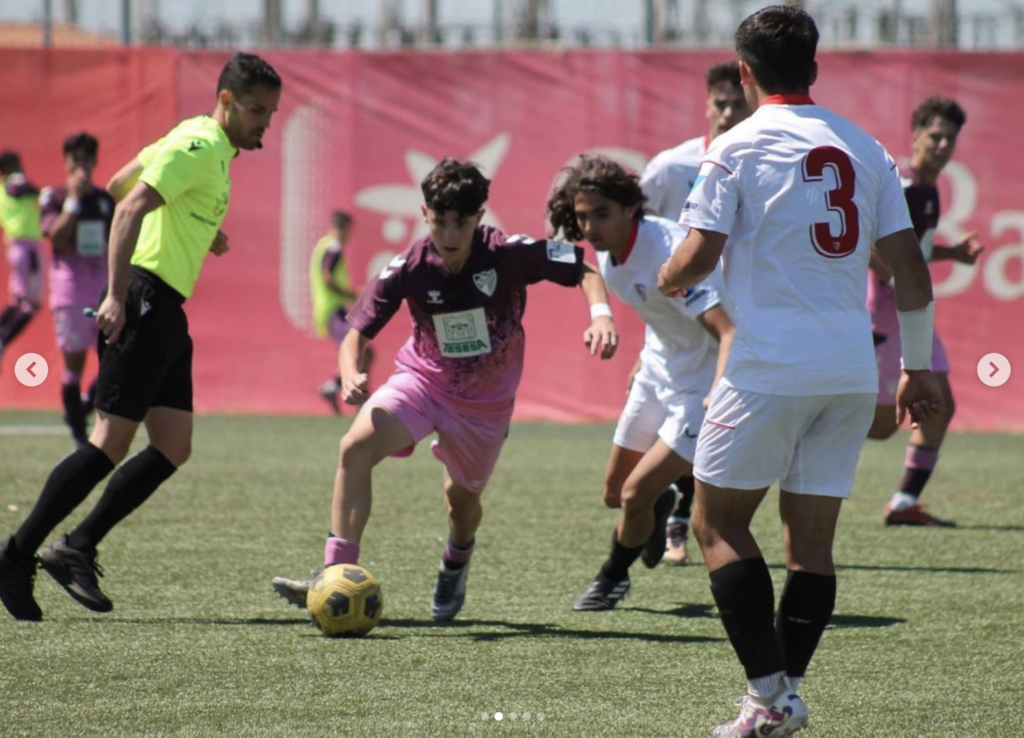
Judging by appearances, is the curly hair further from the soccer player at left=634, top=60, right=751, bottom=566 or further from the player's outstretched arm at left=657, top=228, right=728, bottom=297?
the player's outstretched arm at left=657, top=228, right=728, bottom=297

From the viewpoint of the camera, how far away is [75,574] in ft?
18.7

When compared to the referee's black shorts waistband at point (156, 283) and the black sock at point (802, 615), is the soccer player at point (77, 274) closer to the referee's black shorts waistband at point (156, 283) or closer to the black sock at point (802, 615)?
the referee's black shorts waistband at point (156, 283)

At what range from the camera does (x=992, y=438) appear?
13734 millimetres

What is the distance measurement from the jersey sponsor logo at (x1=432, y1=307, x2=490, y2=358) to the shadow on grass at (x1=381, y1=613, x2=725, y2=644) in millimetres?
992

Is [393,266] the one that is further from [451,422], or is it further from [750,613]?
[750,613]

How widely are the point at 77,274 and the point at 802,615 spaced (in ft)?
27.5

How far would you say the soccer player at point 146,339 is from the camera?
18.5ft

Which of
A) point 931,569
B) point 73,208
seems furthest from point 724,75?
point 73,208

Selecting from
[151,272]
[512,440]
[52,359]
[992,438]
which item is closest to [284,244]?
[52,359]

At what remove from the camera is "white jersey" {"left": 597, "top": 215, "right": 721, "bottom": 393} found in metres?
6.02

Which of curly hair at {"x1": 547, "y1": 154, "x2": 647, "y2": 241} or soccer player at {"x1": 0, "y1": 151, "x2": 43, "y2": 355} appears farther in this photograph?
soccer player at {"x1": 0, "y1": 151, "x2": 43, "y2": 355}

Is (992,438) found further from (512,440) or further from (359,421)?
(359,421)

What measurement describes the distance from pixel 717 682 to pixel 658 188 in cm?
312

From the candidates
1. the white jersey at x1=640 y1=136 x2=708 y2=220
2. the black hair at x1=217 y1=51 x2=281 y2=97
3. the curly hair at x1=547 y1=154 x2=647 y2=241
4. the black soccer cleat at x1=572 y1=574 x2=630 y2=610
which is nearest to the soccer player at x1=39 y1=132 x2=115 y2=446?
the white jersey at x1=640 y1=136 x2=708 y2=220
